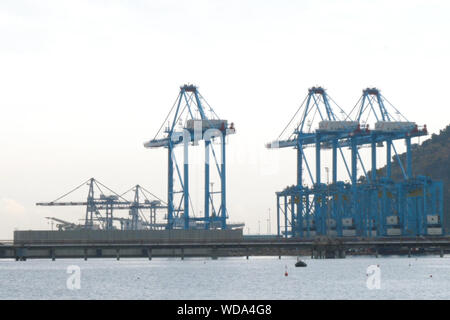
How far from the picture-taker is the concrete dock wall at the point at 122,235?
183 metres

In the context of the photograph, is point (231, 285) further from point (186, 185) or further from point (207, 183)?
point (186, 185)

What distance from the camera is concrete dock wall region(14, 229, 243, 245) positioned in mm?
182875

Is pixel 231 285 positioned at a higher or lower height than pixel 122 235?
lower

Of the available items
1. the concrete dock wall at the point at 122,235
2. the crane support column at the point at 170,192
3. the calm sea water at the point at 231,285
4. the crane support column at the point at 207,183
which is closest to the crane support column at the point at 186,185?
the crane support column at the point at 170,192

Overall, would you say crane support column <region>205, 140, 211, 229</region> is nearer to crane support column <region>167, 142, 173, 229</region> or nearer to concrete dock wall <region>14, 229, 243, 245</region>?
concrete dock wall <region>14, 229, 243, 245</region>

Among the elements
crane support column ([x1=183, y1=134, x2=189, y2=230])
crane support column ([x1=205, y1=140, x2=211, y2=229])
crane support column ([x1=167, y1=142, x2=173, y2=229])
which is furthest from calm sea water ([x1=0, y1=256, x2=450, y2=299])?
crane support column ([x1=167, y1=142, x2=173, y2=229])

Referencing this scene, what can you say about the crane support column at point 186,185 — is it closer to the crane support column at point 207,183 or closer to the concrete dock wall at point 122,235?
the crane support column at point 207,183

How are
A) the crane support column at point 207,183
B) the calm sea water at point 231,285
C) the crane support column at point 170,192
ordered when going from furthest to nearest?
the crane support column at point 170,192, the crane support column at point 207,183, the calm sea water at point 231,285

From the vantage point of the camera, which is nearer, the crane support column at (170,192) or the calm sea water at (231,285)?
the calm sea water at (231,285)

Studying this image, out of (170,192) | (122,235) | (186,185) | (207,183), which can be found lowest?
(122,235)

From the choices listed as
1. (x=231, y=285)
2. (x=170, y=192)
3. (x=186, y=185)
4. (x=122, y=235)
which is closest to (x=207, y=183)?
(x=186, y=185)

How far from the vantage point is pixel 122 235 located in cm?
18788
